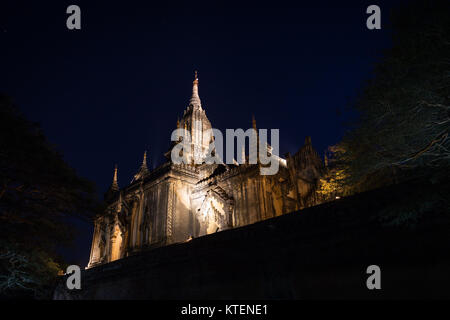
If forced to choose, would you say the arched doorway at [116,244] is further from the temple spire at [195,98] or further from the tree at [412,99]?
the tree at [412,99]

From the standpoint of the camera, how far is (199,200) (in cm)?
2277

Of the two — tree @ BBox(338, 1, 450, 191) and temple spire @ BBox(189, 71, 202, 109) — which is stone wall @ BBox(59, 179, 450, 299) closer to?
tree @ BBox(338, 1, 450, 191)

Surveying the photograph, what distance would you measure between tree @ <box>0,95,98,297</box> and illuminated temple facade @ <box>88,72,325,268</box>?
467 centimetres

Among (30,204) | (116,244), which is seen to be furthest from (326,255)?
(116,244)

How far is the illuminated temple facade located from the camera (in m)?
19.3

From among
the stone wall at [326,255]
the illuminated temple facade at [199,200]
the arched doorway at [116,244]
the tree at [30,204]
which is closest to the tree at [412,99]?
the stone wall at [326,255]

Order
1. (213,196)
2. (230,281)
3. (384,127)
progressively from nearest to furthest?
(384,127) < (230,281) < (213,196)

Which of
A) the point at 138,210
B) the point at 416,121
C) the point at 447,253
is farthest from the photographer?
the point at 138,210

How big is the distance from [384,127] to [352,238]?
13.1 feet

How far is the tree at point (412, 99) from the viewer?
8055mm

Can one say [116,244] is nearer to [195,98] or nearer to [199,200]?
[199,200]
